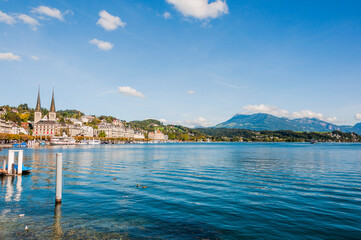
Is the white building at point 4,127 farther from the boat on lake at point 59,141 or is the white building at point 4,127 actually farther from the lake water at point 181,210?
the lake water at point 181,210

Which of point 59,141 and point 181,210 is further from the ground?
point 59,141

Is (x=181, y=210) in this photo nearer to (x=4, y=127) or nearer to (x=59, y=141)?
(x=59, y=141)

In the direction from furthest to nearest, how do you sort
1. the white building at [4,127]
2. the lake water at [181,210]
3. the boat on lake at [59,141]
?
the white building at [4,127], the boat on lake at [59,141], the lake water at [181,210]

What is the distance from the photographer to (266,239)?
1354 centimetres

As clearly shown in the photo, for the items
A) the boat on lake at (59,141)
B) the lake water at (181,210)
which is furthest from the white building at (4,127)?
the lake water at (181,210)

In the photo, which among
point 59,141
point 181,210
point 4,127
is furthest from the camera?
point 4,127

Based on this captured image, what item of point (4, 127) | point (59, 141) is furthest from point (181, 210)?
point (4, 127)

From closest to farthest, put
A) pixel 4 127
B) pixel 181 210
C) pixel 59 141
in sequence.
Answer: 1. pixel 181 210
2. pixel 59 141
3. pixel 4 127

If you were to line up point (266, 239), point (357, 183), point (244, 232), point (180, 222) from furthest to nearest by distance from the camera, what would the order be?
point (357, 183)
point (180, 222)
point (244, 232)
point (266, 239)

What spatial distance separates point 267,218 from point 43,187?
2207 cm

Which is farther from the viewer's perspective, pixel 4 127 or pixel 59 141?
pixel 4 127

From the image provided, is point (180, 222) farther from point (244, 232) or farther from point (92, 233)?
point (92, 233)

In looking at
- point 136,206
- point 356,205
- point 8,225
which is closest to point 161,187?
point 136,206

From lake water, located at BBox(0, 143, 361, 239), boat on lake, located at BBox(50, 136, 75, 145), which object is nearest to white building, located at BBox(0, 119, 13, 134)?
boat on lake, located at BBox(50, 136, 75, 145)
